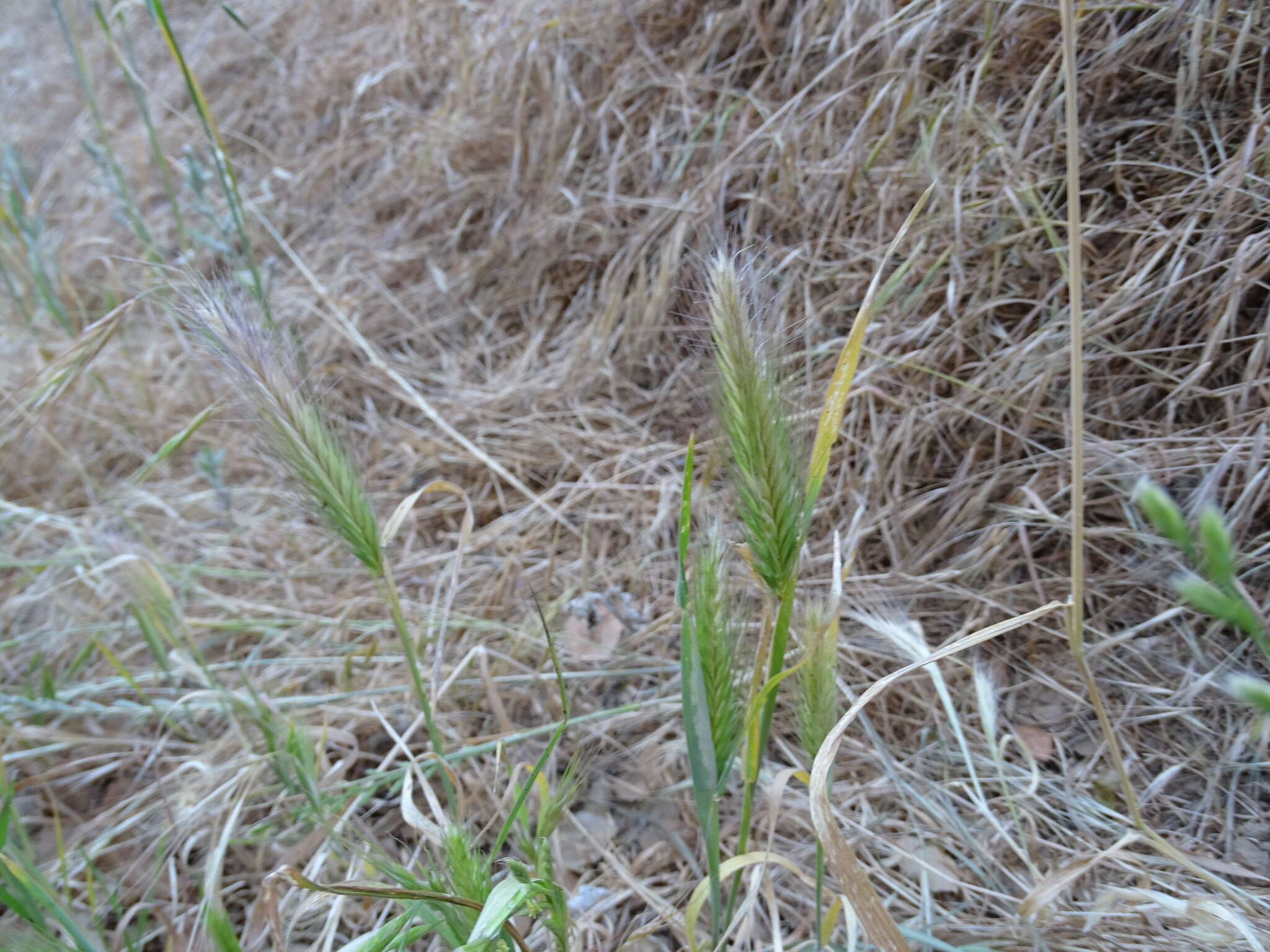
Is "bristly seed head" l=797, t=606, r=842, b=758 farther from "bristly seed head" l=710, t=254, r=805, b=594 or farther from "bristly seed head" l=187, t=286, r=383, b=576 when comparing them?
"bristly seed head" l=187, t=286, r=383, b=576

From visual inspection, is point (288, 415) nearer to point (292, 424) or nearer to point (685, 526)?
point (292, 424)

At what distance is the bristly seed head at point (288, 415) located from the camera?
70 cm

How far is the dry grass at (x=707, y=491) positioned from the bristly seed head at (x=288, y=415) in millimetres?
59

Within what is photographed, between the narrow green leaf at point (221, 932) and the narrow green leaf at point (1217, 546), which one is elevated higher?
the narrow green leaf at point (1217, 546)

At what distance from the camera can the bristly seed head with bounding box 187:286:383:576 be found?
0.70m

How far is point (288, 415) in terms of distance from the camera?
29.0 inches

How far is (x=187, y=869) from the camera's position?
3.56 feet

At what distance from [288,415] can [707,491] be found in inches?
18.4

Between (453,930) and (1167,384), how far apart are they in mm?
1230

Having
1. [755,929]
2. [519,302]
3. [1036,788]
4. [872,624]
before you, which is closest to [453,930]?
[755,929]

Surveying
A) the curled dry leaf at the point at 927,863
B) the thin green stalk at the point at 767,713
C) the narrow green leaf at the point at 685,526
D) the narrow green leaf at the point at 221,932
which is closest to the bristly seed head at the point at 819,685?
the thin green stalk at the point at 767,713

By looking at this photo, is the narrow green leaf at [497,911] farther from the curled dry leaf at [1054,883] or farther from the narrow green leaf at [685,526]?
the curled dry leaf at [1054,883]

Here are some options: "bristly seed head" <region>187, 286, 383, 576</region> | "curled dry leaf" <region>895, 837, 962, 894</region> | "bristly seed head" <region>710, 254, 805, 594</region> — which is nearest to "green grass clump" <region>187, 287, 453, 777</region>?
"bristly seed head" <region>187, 286, 383, 576</region>

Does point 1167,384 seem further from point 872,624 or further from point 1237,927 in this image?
point 1237,927
